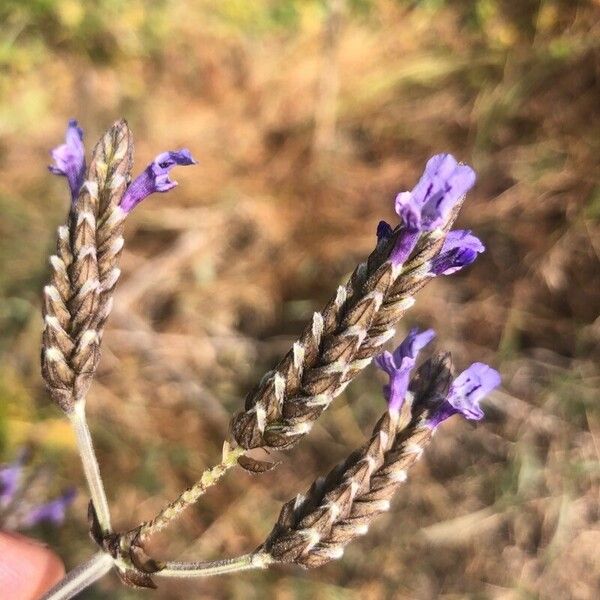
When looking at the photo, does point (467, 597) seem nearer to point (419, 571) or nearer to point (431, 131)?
point (419, 571)

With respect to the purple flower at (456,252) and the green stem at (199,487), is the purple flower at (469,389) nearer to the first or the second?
the purple flower at (456,252)

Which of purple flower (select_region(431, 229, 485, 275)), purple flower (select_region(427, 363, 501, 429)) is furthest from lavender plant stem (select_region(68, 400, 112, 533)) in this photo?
purple flower (select_region(431, 229, 485, 275))

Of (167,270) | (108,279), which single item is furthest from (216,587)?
(108,279)

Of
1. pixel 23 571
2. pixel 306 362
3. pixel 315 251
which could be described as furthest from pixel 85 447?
pixel 315 251

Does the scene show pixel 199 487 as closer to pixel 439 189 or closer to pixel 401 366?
pixel 401 366

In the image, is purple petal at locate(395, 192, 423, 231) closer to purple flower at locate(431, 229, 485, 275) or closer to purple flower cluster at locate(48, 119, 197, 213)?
purple flower at locate(431, 229, 485, 275)
